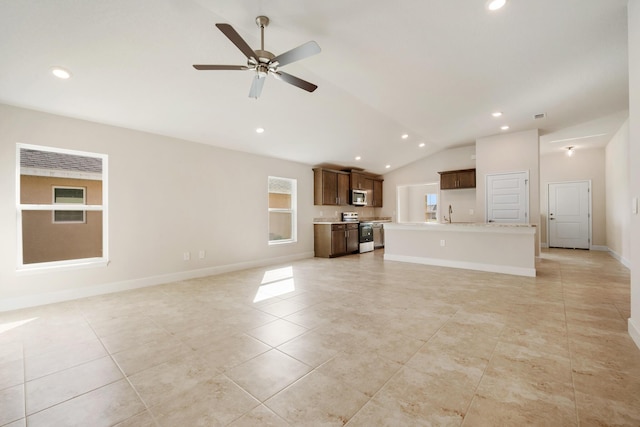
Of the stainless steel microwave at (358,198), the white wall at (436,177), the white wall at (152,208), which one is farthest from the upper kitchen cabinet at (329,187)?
the white wall at (436,177)

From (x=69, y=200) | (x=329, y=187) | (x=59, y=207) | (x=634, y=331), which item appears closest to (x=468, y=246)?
(x=634, y=331)

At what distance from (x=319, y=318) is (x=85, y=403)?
74.2 inches

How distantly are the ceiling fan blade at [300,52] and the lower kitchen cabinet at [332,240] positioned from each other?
16.0ft

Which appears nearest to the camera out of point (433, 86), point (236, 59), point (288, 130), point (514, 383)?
point (514, 383)

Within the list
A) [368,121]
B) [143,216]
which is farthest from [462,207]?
[143,216]

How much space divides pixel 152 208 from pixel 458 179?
7344 millimetres

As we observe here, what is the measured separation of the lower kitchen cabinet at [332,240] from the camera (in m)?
6.92

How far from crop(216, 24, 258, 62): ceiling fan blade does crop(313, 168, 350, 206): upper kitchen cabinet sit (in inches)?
189

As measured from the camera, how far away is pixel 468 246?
528cm

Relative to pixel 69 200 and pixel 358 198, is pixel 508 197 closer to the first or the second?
pixel 358 198

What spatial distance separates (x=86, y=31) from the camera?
2.40 meters

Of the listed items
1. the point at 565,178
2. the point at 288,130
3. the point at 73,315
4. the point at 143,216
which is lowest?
the point at 73,315

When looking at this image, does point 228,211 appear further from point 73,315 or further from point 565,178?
point 565,178

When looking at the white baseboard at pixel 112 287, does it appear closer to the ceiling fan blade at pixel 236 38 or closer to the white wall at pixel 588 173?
the ceiling fan blade at pixel 236 38
